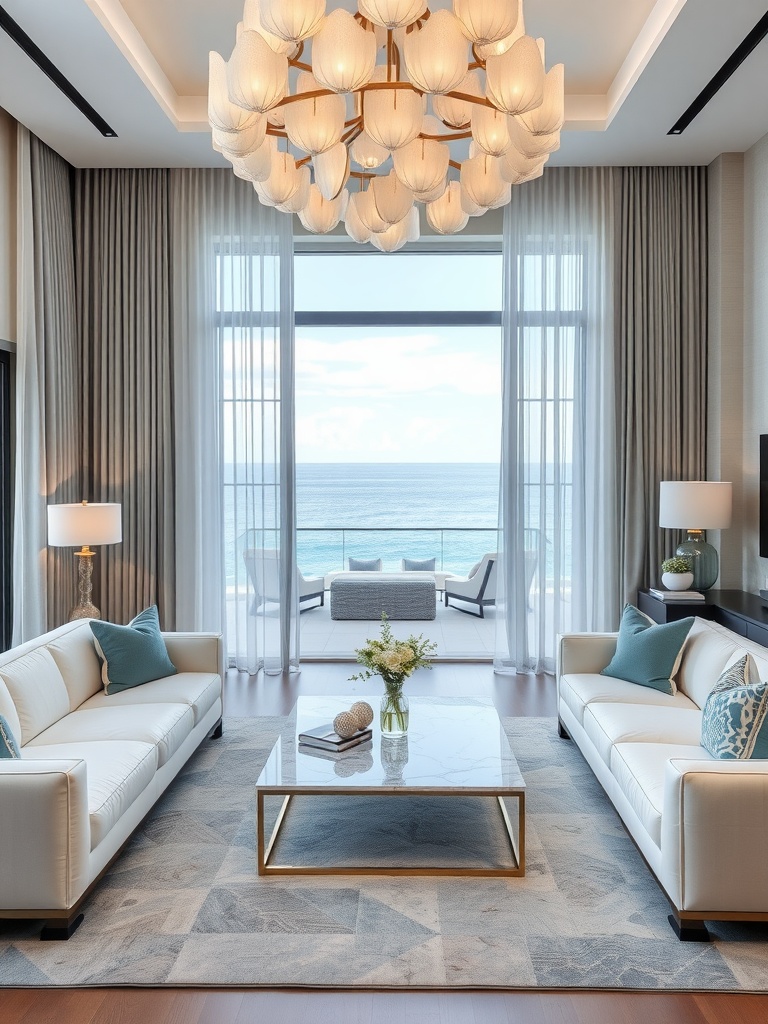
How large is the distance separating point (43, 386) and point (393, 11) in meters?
3.81

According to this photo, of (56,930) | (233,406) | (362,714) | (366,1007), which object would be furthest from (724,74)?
(56,930)

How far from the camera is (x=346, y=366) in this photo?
73.1 feet

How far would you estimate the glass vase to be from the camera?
11.5 feet

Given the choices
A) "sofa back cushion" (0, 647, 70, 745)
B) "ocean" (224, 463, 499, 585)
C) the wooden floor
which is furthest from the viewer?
"ocean" (224, 463, 499, 585)

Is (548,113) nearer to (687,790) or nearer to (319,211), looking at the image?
(319,211)

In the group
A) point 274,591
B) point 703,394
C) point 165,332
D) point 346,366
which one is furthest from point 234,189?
point 346,366

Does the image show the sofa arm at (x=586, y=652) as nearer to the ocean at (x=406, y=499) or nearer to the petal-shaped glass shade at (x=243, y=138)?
the petal-shaped glass shade at (x=243, y=138)

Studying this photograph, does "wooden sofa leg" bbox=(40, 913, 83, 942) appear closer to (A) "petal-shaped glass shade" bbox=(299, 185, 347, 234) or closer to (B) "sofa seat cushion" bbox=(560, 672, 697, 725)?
(B) "sofa seat cushion" bbox=(560, 672, 697, 725)

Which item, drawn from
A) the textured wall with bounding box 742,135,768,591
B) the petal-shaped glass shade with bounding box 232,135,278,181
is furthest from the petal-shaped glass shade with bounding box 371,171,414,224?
the textured wall with bounding box 742,135,768,591

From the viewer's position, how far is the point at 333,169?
9.78 ft

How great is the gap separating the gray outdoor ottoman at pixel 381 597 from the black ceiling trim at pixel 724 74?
4.91 metres

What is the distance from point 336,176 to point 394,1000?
8.92 feet

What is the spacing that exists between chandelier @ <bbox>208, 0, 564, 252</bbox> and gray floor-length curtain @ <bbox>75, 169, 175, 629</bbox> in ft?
9.22

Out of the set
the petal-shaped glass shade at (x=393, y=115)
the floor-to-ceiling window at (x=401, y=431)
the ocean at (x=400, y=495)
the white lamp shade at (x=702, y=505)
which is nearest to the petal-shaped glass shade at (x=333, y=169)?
the petal-shaped glass shade at (x=393, y=115)
